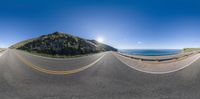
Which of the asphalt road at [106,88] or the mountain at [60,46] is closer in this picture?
the asphalt road at [106,88]

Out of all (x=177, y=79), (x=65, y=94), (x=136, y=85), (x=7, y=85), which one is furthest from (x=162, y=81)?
(x=7, y=85)

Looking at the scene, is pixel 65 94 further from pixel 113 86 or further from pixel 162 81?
pixel 162 81

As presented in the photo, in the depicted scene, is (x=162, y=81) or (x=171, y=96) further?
(x=162, y=81)

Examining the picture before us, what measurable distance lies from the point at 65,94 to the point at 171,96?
337 centimetres

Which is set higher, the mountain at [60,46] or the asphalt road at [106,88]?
the mountain at [60,46]

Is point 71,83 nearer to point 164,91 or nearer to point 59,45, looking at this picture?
point 164,91

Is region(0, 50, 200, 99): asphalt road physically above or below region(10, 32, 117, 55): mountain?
below

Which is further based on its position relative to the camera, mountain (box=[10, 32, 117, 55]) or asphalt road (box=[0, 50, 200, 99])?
mountain (box=[10, 32, 117, 55])

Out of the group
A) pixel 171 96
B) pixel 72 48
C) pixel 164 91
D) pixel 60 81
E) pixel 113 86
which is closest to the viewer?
pixel 171 96

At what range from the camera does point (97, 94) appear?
6.60 meters

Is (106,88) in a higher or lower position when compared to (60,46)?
lower

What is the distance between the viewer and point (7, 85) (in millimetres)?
7918

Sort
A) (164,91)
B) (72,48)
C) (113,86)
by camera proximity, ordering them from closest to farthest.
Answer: (164,91), (113,86), (72,48)

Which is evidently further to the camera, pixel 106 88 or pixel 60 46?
pixel 60 46
